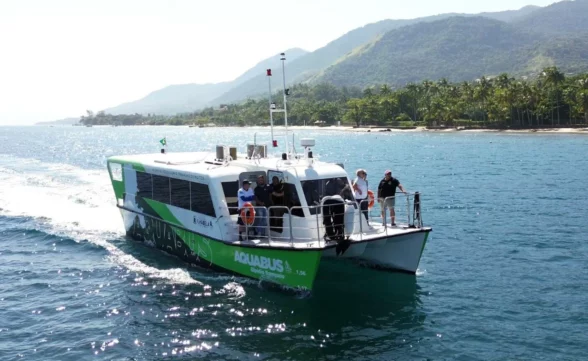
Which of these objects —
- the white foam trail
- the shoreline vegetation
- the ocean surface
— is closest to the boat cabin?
the ocean surface

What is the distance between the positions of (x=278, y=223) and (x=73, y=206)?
15.5 meters

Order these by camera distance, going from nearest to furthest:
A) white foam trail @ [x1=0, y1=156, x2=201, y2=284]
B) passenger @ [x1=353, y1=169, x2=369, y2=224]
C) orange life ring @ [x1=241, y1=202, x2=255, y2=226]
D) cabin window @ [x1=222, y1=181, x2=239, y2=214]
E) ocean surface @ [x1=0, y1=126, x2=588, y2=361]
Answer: ocean surface @ [x1=0, y1=126, x2=588, y2=361]
orange life ring @ [x1=241, y1=202, x2=255, y2=226]
passenger @ [x1=353, y1=169, x2=369, y2=224]
cabin window @ [x1=222, y1=181, x2=239, y2=214]
white foam trail @ [x1=0, y1=156, x2=201, y2=284]

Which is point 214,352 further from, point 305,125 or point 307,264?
point 305,125

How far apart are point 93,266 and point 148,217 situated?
2368 mm

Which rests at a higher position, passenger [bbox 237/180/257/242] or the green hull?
passenger [bbox 237/180/257/242]

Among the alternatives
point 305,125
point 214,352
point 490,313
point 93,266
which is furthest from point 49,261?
point 305,125

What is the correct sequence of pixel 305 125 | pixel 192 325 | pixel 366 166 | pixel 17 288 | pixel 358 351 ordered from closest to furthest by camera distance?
pixel 358 351, pixel 192 325, pixel 17 288, pixel 366 166, pixel 305 125

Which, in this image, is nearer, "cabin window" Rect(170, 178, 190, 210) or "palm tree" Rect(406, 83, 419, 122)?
"cabin window" Rect(170, 178, 190, 210)

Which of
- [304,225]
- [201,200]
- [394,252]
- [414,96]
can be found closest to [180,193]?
[201,200]

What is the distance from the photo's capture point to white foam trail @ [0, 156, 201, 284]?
62.1 feet

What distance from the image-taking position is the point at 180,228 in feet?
57.1

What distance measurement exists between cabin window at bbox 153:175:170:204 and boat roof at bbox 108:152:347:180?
0.76 feet

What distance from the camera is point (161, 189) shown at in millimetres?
18406

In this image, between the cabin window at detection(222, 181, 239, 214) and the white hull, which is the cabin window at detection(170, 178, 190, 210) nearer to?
the cabin window at detection(222, 181, 239, 214)
